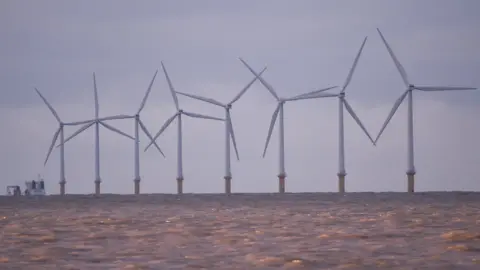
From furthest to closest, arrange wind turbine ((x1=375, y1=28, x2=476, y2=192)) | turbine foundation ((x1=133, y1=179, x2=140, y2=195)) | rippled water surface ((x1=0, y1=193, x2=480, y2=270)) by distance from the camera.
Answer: turbine foundation ((x1=133, y1=179, x2=140, y2=195)) < wind turbine ((x1=375, y1=28, x2=476, y2=192)) < rippled water surface ((x1=0, y1=193, x2=480, y2=270))

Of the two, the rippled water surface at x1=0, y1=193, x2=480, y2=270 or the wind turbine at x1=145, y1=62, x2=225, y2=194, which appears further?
the wind turbine at x1=145, y1=62, x2=225, y2=194

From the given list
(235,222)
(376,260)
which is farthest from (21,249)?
(235,222)

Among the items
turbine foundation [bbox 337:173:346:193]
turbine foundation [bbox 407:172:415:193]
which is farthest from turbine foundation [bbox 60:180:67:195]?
turbine foundation [bbox 407:172:415:193]

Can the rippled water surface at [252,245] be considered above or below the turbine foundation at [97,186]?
above

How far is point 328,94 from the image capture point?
12838 centimetres

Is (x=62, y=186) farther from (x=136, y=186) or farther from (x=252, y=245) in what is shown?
(x=252, y=245)

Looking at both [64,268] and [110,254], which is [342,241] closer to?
[110,254]

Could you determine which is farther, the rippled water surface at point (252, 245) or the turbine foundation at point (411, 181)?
the turbine foundation at point (411, 181)

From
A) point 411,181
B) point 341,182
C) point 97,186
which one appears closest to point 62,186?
point 97,186

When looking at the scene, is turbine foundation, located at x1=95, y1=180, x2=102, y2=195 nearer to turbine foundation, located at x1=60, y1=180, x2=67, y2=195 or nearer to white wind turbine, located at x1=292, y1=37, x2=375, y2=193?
turbine foundation, located at x1=60, y1=180, x2=67, y2=195

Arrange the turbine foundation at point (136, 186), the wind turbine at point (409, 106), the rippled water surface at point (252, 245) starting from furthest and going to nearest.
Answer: the turbine foundation at point (136, 186)
the wind turbine at point (409, 106)
the rippled water surface at point (252, 245)

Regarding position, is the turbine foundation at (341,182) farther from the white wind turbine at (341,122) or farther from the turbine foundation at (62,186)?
the turbine foundation at (62,186)

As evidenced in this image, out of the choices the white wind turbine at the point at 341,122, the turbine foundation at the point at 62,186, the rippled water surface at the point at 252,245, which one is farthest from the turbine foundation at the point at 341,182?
the rippled water surface at the point at 252,245

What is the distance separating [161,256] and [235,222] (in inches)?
779
